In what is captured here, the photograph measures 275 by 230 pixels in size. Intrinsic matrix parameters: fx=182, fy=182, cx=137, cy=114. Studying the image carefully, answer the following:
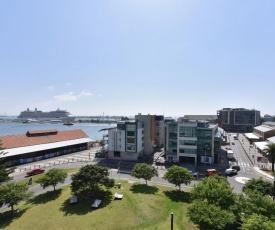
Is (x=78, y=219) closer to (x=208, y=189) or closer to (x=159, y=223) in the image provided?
(x=159, y=223)

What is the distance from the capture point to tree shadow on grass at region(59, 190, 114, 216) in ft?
110

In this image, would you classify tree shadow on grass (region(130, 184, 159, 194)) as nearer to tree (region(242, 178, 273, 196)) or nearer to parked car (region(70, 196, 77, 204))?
parked car (region(70, 196, 77, 204))

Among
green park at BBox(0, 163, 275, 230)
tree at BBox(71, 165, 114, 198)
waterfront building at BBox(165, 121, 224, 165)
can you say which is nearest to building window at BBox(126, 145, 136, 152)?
waterfront building at BBox(165, 121, 224, 165)

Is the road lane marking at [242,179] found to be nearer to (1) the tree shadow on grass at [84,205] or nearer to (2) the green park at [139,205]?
(2) the green park at [139,205]

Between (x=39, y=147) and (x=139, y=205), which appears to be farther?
(x=39, y=147)

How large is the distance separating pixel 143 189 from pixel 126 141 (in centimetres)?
3027

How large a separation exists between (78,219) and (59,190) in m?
14.8

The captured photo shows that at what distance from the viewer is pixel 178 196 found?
39.8m

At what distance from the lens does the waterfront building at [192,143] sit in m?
64.9

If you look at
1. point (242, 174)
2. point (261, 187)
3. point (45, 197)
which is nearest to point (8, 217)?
point (45, 197)

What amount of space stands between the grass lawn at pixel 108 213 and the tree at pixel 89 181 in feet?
8.69

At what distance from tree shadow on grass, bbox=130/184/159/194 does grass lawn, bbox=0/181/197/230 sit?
0.75 ft

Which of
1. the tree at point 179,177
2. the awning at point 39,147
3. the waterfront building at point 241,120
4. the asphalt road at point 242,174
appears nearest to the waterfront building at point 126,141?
the awning at point 39,147

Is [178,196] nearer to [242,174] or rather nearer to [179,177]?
[179,177]
